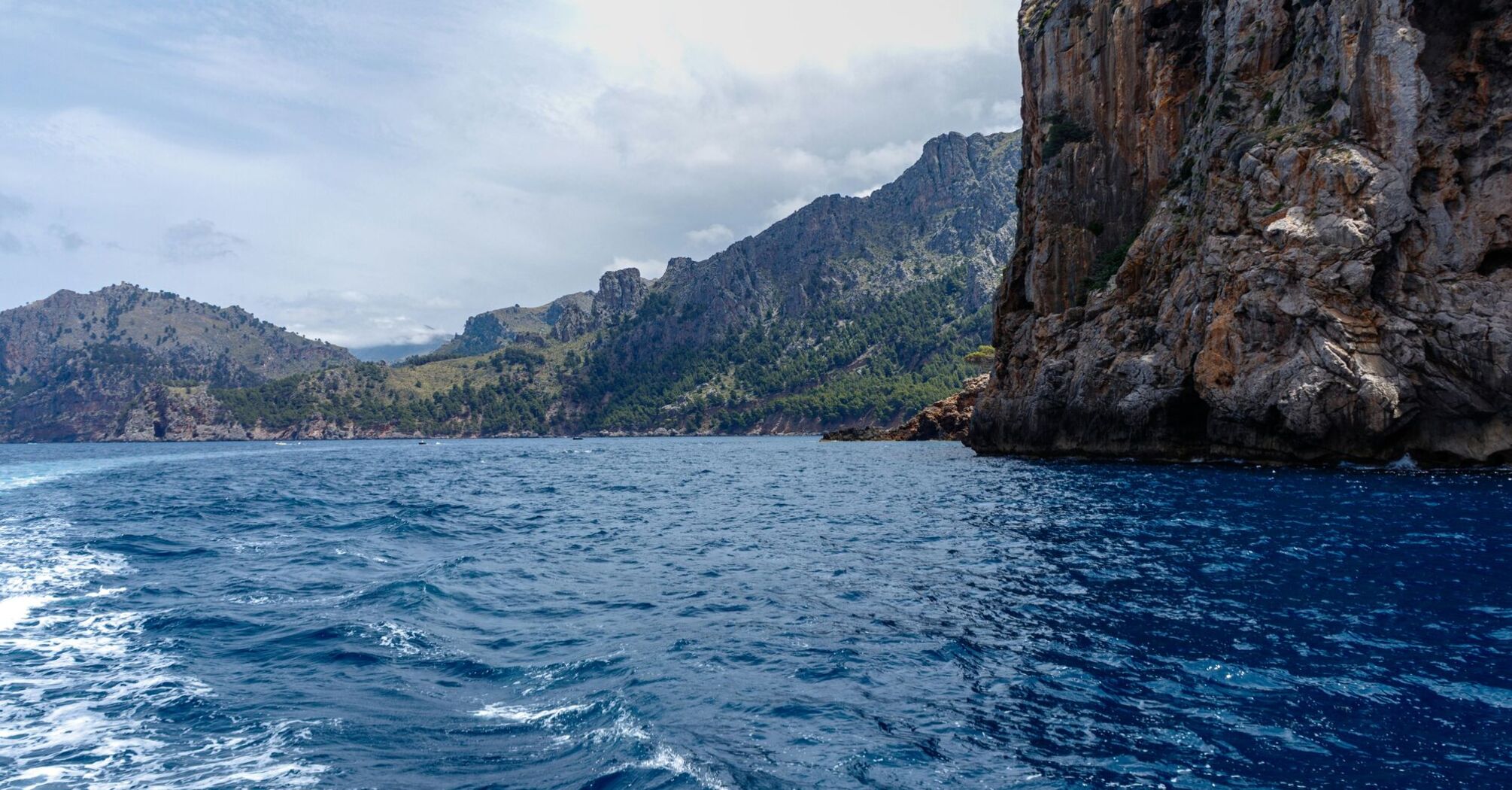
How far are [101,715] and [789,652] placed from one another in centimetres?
973

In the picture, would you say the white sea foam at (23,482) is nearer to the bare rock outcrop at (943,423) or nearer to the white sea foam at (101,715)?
the white sea foam at (101,715)

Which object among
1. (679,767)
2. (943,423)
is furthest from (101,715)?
(943,423)

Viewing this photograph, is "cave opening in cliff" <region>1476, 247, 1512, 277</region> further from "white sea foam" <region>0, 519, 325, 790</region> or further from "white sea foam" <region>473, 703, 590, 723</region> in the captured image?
"white sea foam" <region>0, 519, 325, 790</region>

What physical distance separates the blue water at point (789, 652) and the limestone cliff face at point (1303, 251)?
34.6 feet

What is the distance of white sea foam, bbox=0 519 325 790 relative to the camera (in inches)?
349

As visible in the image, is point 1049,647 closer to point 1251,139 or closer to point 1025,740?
point 1025,740

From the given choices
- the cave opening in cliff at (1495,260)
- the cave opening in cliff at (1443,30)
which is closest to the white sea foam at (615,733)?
the cave opening in cliff at (1495,260)

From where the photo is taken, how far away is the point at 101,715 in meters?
10.7

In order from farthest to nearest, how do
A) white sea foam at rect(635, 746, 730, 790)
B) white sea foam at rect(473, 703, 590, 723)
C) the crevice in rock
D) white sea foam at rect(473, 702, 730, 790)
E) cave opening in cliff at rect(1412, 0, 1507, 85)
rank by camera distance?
the crevice in rock
cave opening in cliff at rect(1412, 0, 1507, 85)
white sea foam at rect(473, 703, 590, 723)
white sea foam at rect(473, 702, 730, 790)
white sea foam at rect(635, 746, 730, 790)

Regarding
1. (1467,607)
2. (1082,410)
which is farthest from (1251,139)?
(1467,607)

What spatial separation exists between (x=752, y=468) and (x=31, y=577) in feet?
167

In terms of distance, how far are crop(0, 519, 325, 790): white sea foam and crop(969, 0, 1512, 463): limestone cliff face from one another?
44.1 metres

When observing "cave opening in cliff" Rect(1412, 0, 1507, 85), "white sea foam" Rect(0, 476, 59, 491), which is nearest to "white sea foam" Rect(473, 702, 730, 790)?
"cave opening in cliff" Rect(1412, 0, 1507, 85)

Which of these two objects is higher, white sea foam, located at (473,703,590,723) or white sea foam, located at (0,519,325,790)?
white sea foam, located at (0,519,325,790)
